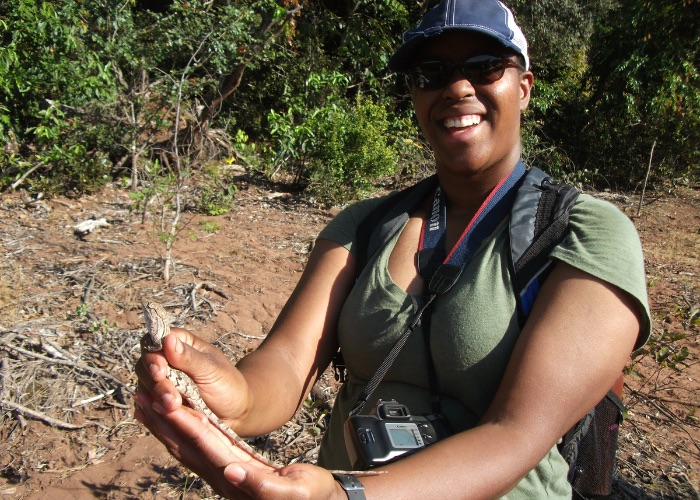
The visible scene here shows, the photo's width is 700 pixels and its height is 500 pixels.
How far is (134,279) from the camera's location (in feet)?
16.4

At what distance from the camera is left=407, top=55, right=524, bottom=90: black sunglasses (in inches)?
65.2

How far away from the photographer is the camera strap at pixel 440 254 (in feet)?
5.01

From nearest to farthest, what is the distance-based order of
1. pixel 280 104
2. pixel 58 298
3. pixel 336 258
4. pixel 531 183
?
pixel 531 183, pixel 336 258, pixel 58 298, pixel 280 104

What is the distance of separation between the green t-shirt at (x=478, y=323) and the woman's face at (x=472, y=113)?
0.26m

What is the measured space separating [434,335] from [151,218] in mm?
5720

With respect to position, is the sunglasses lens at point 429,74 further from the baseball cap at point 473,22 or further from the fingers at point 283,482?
the fingers at point 283,482

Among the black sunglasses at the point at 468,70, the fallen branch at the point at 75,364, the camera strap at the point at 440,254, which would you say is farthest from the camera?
the fallen branch at the point at 75,364

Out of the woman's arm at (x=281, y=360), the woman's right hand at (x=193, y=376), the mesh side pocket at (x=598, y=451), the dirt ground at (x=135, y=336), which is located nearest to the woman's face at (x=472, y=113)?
the woman's arm at (x=281, y=360)

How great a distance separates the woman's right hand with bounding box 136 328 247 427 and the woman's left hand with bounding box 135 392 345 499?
0.12 ft

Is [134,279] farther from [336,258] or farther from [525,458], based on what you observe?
[525,458]

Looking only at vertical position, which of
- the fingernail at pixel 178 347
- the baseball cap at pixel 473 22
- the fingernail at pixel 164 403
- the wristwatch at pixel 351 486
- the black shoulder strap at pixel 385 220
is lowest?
the wristwatch at pixel 351 486

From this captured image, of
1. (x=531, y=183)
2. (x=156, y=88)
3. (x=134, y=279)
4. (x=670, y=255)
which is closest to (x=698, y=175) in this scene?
(x=670, y=255)

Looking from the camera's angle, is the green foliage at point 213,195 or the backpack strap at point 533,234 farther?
the green foliage at point 213,195

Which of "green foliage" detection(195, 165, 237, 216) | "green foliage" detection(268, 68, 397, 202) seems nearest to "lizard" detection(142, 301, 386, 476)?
"green foliage" detection(195, 165, 237, 216)
